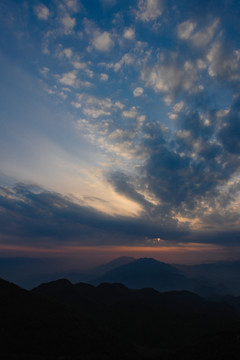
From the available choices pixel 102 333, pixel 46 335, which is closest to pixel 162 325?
pixel 102 333

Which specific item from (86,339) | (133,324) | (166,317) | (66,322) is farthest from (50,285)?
(86,339)

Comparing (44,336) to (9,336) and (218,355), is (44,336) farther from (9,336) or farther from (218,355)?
(218,355)

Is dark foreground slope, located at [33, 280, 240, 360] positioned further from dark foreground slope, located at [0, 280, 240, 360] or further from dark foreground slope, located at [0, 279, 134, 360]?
dark foreground slope, located at [0, 279, 134, 360]

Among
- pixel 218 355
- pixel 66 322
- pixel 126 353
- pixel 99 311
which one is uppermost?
pixel 218 355

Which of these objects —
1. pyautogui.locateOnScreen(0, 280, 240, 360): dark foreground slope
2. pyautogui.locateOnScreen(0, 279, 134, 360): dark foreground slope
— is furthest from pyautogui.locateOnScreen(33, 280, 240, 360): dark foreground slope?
pyautogui.locateOnScreen(0, 279, 134, 360): dark foreground slope

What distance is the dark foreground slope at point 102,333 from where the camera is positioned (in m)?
27.7

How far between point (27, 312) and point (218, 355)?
115 feet

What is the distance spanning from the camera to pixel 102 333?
133 ft

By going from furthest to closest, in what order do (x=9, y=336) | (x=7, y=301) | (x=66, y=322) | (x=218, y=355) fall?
1. (x=7, y=301)
2. (x=66, y=322)
3. (x=9, y=336)
4. (x=218, y=355)

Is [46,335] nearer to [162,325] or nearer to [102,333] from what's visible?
[102,333]

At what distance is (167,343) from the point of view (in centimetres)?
4853

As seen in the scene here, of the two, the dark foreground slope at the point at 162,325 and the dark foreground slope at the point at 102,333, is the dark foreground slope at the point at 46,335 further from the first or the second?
the dark foreground slope at the point at 162,325

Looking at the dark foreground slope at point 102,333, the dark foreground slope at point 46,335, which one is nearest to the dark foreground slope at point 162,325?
the dark foreground slope at point 102,333

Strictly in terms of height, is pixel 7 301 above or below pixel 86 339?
above
